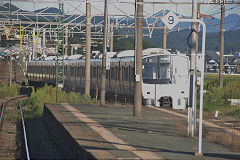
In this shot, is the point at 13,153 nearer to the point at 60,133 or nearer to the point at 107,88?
the point at 60,133

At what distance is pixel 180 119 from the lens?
18203 millimetres

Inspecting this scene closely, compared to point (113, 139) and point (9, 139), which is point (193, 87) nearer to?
point (113, 139)

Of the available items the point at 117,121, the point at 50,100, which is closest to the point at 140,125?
the point at 117,121

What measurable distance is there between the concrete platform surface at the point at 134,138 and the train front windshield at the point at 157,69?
647 centimetres

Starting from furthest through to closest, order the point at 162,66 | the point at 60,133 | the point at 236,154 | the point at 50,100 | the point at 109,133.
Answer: the point at 50,100 → the point at 162,66 → the point at 60,133 → the point at 109,133 → the point at 236,154

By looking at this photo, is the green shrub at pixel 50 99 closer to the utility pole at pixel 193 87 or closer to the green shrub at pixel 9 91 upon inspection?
the green shrub at pixel 9 91

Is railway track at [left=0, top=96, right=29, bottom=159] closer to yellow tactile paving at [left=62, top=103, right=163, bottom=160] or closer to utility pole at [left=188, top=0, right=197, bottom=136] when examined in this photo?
yellow tactile paving at [left=62, top=103, right=163, bottom=160]

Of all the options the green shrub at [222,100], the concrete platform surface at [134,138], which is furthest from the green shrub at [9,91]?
the concrete platform surface at [134,138]

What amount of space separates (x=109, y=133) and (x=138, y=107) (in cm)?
480

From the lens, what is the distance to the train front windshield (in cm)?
2541

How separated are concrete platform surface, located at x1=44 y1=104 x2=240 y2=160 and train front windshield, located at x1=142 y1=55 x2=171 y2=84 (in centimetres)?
647

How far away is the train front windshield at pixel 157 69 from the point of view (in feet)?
83.4

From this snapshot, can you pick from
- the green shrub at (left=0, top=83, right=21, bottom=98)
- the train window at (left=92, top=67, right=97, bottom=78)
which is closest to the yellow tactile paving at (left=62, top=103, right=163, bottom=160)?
the train window at (left=92, top=67, right=97, bottom=78)

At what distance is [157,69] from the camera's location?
1009 inches
